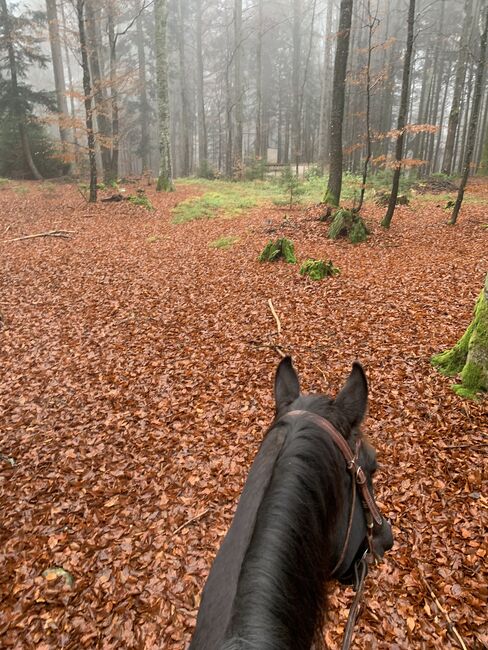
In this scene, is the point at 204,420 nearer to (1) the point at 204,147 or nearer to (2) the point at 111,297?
(2) the point at 111,297

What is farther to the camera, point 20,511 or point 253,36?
point 253,36

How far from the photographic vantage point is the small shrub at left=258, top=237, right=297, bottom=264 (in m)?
11.1

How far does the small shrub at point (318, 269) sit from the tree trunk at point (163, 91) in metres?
13.4

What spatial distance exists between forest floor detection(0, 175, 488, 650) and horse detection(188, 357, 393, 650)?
190cm

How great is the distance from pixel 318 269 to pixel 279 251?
5.46ft

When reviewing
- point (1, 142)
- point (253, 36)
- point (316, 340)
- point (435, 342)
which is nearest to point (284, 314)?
point (316, 340)

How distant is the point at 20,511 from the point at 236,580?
172 inches

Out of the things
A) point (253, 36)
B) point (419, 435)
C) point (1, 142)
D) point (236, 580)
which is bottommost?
point (419, 435)

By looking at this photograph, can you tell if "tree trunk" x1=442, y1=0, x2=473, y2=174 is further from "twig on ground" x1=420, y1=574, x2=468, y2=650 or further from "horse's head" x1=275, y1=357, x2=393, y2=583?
"horse's head" x1=275, y1=357, x2=393, y2=583

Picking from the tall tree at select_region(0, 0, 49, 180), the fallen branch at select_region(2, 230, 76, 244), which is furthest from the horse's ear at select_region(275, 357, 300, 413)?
the tall tree at select_region(0, 0, 49, 180)

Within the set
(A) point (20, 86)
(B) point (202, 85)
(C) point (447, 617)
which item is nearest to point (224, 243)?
(C) point (447, 617)

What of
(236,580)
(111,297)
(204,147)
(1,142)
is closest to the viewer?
(236,580)

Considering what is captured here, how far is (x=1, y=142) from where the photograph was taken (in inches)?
917

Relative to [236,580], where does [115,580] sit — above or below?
below
